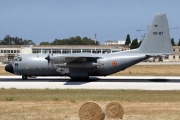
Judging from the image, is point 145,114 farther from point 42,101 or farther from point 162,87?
point 162,87

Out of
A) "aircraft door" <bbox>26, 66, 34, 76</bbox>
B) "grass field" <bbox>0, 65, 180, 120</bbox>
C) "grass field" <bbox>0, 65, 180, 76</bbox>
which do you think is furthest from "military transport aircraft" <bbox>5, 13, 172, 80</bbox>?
"grass field" <bbox>0, 65, 180, 76</bbox>

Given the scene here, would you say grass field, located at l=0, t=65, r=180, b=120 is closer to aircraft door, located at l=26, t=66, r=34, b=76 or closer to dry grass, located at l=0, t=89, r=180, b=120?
dry grass, located at l=0, t=89, r=180, b=120

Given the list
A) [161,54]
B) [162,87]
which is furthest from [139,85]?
[161,54]

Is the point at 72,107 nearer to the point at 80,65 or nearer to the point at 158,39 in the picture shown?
the point at 80,65

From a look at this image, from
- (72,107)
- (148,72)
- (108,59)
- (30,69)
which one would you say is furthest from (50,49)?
(72,107)

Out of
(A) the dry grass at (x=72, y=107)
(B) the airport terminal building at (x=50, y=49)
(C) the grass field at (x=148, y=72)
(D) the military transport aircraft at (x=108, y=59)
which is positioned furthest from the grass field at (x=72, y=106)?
(B) the airport terminal building at (x=50, y=49)

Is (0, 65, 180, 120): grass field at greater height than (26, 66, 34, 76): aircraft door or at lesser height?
lesser

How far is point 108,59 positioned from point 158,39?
19.3 feet

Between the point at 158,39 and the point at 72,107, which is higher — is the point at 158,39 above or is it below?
above

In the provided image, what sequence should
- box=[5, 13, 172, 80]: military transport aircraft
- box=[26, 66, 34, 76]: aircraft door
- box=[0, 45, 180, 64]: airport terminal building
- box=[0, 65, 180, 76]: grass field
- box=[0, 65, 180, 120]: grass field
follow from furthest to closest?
box=[0, 45, 180, 64]: airport terminal building
box=[0, 65, 180, 76]: grass field
box=[26, 66, 34, 76]: aircraft door
box=[5, 13, 172, 80]: military transport aircraft
box=[0, 65, 180, 120]: grass field

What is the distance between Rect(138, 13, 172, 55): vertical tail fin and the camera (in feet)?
135

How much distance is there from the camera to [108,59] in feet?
138

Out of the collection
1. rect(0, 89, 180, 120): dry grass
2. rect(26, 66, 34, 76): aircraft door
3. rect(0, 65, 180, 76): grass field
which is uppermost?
rect(26, 66, 34, 76): aircraft door

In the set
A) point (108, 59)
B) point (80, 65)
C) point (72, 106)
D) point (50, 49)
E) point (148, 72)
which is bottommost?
point (148, 72)
